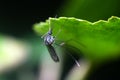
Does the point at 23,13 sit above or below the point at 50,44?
above

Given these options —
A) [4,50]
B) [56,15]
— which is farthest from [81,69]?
[4,50]

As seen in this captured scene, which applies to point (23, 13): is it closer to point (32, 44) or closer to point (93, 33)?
point (32, 44)

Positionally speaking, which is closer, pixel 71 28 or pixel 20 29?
pixel 71 28

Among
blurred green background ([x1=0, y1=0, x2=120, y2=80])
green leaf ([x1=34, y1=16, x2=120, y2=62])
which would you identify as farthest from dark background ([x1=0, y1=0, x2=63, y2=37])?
green leaf ([x1=34, y1=16, x2=120, y2=62])

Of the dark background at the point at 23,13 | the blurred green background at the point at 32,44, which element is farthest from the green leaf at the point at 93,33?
the dark background at the point at 23,13

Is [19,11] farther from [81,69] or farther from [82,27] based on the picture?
[82,27]

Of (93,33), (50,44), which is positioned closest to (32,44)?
(50,44)
